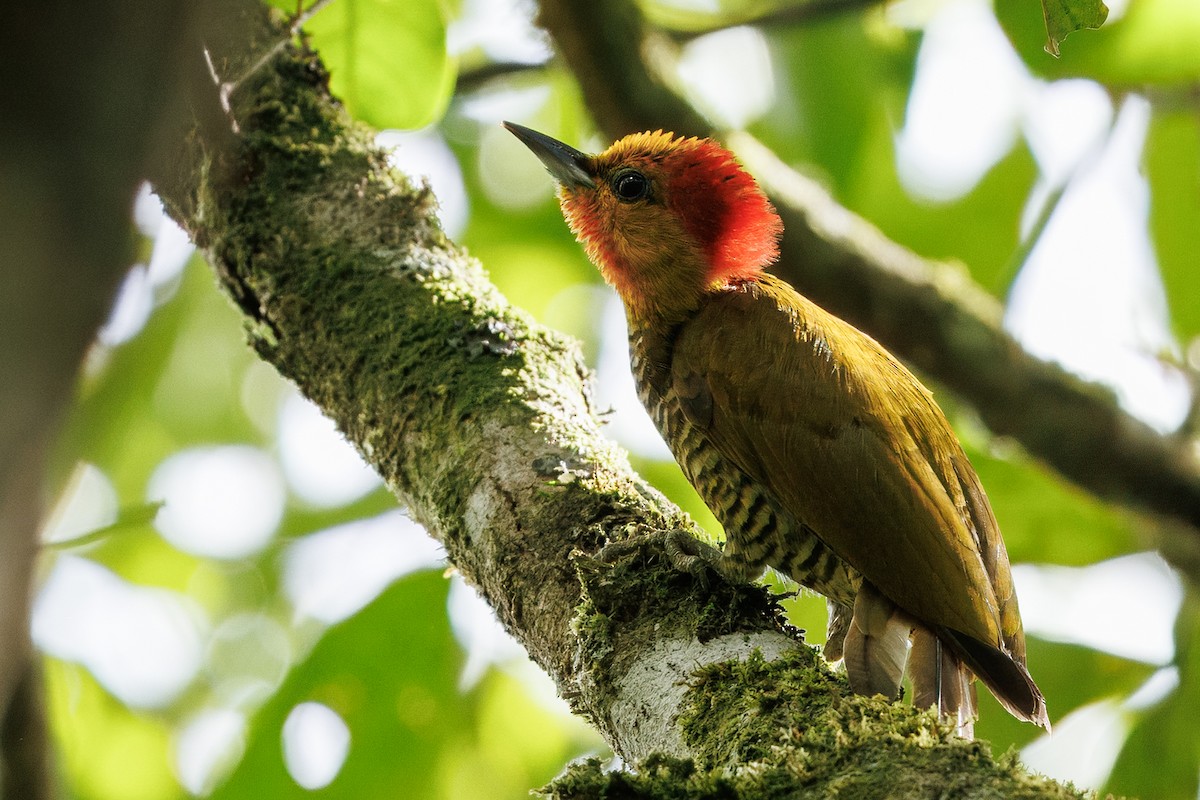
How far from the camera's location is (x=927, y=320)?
13.6 feet

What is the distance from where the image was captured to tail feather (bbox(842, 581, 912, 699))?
7.30 ft

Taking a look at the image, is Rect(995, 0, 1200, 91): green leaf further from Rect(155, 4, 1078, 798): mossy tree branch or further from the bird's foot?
the bird's foot

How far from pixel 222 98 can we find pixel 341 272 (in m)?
0.46

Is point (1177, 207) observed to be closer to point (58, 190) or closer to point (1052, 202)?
point (1052, 202)

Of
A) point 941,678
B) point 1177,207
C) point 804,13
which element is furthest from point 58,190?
point 1177,207

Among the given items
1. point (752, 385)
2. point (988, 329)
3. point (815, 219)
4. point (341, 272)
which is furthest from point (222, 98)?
point (988, 329)

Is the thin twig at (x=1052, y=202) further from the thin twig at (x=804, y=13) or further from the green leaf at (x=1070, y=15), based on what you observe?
the green leaf at (x=1070, y=15)

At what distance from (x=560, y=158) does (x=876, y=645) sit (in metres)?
1.89

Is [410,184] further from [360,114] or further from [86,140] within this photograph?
[86,140]

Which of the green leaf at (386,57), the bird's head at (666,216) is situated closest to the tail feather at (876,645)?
the bird's head at (666,216)

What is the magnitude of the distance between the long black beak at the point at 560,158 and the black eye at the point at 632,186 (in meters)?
0.11

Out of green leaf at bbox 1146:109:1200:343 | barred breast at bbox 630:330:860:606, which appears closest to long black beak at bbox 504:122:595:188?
barred breast at bbox 630:330:860:606

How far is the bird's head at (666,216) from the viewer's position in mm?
3406

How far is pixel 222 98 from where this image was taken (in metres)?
2.49
